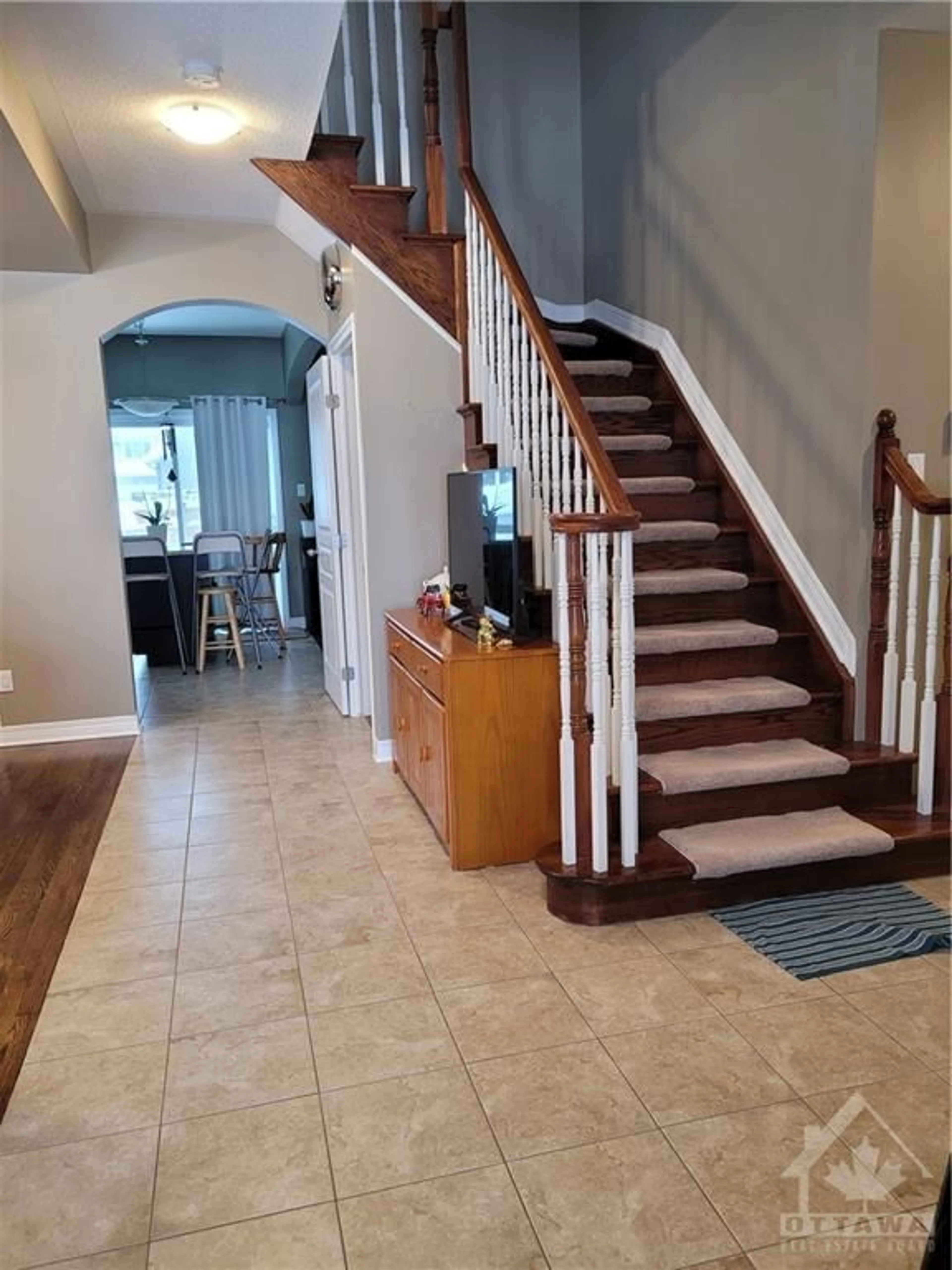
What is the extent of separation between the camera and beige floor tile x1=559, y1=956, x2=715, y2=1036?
210 centimetres

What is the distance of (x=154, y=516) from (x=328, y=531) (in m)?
4.23

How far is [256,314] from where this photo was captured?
25.9 ft

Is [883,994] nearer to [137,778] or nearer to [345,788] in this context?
[345,788]

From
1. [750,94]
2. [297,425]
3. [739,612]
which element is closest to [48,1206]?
[739,612]

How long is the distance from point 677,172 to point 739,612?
6.94 feet

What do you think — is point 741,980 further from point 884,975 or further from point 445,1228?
point 445,1228

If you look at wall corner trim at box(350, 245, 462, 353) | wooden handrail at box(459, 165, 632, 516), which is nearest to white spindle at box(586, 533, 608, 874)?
wooden handrail at box(459, 165, 632, 516)

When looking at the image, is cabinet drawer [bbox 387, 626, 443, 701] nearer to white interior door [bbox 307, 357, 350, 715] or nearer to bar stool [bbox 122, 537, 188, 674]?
white interior door [bbox 307, 357, 350, 715]

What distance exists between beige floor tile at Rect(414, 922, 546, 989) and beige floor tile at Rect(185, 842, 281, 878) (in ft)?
2.54

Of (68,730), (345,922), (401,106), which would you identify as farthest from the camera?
(68,730)

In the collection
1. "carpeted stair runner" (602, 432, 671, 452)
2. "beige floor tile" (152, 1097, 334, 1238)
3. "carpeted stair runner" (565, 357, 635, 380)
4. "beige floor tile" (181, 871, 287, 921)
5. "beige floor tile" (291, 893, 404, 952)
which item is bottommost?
"beige floor tile" (152, 1097, 334, 1238)

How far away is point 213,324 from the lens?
838 centimetres

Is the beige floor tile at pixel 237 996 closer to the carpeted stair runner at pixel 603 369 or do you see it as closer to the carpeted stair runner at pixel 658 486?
the carpeted stair runner at pixel 658 486

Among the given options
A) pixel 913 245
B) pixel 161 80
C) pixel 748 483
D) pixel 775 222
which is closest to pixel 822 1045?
pixel 748 483
